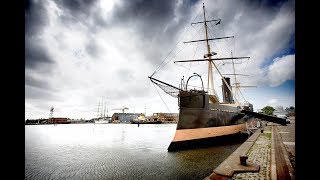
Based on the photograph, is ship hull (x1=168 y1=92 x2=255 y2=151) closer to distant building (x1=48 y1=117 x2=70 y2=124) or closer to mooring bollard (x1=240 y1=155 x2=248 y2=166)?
mooring bollard (x1=240 y1=155 x2=248 y2=166)

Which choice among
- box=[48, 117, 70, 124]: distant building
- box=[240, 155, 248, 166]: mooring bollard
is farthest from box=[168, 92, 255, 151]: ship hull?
box=[48, 117, 70, 124]: distant building

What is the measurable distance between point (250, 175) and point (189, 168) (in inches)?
178

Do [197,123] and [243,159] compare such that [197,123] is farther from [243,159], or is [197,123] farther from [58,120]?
[58,120]

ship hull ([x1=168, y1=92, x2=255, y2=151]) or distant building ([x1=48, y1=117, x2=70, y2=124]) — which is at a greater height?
ship hull ([x1=168, y1=92, x2=255, y2=151])

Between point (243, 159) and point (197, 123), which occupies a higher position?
→ point (197, 123)

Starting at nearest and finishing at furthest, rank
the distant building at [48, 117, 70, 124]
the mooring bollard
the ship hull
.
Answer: the mooring bollard, the ship hull, the distant building at [48, 117, 70, 124]

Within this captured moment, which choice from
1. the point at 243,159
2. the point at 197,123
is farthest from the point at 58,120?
the point at 243,159

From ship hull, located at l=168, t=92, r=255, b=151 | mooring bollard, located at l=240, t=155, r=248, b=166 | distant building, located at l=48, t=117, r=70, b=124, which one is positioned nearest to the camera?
mooring bollard, located at l=240, t=155, r=248, b=166

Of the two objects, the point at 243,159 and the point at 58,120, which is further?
the point at 58,120
